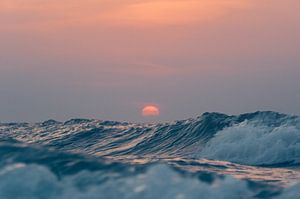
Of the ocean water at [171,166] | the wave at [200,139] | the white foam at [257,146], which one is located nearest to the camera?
the ocean water at [171,166]

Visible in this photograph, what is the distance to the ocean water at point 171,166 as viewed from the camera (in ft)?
47.1

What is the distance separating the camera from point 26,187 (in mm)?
14133

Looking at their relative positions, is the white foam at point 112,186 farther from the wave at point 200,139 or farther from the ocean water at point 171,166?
the wave at point 200,139

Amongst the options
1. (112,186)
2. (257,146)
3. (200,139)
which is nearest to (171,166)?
(112,186)

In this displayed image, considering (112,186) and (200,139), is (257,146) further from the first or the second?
(112,186)

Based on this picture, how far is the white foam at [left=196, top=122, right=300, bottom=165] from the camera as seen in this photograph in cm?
2355

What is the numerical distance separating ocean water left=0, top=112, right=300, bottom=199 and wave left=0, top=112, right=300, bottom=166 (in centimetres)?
4

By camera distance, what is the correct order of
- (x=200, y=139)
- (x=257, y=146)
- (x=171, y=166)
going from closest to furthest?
(x=171, y=166) < (x=257, y=146) < (x=200, y=139)

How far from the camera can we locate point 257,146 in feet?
81.2

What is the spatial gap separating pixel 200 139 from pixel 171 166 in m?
12.2

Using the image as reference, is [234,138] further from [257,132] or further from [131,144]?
[131,144]

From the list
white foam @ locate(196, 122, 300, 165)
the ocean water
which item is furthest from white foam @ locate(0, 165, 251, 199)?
white foam @ locate(196, 122, 300, 165)

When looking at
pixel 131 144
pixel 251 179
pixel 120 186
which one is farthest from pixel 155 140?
pixel 120 186

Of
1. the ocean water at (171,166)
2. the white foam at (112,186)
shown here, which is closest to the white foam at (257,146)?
the ocean water at (171,166)
